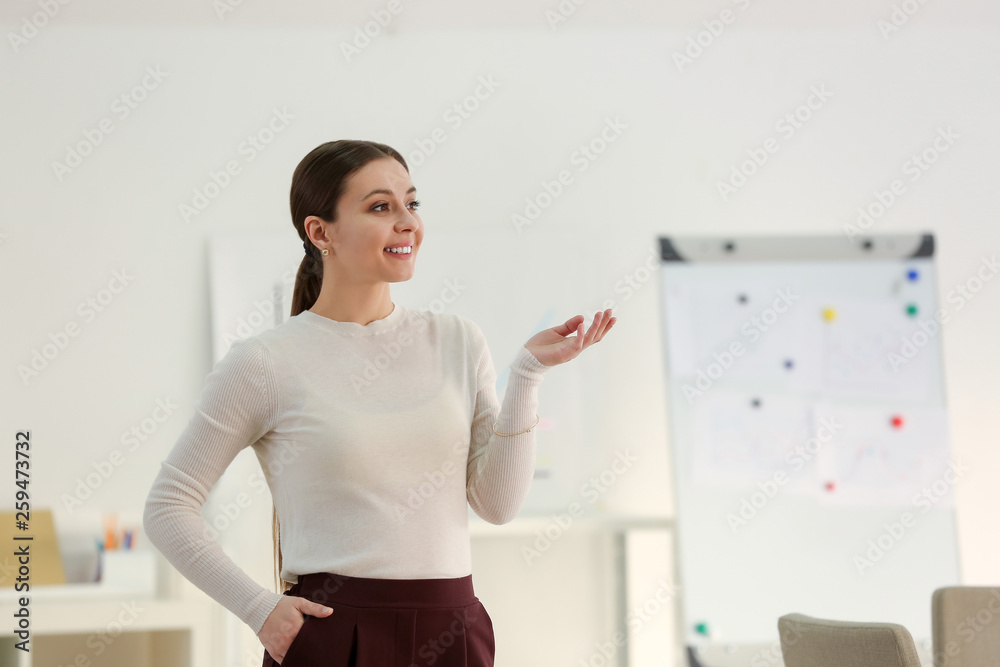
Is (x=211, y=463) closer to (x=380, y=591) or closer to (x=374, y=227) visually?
(x=380, y=591)

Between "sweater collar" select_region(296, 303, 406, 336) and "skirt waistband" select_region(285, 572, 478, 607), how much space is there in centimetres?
35

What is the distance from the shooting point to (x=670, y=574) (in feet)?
10.3

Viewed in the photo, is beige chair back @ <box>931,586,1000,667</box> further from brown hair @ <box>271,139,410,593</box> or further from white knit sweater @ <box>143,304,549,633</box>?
brown hair @ <box>271,139,410,593</box>

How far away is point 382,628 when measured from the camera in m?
1.25

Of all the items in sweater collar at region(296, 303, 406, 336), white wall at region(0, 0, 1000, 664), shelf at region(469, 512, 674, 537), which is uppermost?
white wall at region(0, 0, 1000, 664)

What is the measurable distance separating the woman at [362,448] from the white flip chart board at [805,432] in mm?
1690

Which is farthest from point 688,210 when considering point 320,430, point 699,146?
point 320,430

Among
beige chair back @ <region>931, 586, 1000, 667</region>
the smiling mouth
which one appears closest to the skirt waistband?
the smiling mouth

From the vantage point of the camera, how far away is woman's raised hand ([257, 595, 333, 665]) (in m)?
1.26

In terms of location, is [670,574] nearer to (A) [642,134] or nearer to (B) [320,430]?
(A) [642,134]

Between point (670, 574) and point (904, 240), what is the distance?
139 centimetres

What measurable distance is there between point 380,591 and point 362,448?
7.7 inches

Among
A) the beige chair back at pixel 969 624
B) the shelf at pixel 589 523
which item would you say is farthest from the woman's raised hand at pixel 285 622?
the shelf at pixel 589 523

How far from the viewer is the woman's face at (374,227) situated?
139 centimetres
